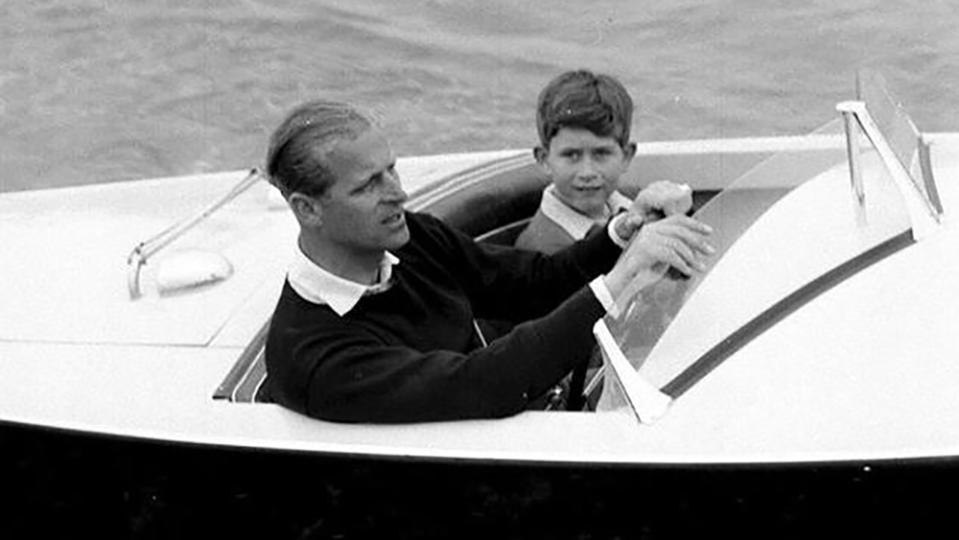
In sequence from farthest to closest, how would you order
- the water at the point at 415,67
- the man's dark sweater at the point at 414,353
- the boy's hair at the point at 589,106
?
1. the water at the point at 415,67
2. the boy's hair at the point at 589,106
3. the man's dark sweater at the point at 414,353

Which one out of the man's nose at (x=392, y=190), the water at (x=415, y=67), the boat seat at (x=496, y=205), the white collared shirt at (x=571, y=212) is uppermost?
the man's nose at (x=392, y=190)

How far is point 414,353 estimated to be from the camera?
9.13ft

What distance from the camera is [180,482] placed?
9.47 feet

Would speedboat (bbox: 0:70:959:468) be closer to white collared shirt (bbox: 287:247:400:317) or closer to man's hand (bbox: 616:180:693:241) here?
man's hand (bbox: 616:180:693:241)

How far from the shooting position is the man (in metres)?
2.72

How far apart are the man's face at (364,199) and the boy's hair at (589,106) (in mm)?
708

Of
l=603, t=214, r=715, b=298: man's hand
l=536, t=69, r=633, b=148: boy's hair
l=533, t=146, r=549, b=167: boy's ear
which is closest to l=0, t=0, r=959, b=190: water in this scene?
l=533, t=146, r=549, b=167: boy's ear

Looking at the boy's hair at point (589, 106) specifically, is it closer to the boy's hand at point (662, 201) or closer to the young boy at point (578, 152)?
the young boy at point (578, 152)

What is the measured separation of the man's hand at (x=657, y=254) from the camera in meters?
2.73

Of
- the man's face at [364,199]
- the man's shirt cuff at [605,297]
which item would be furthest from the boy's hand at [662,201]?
the man's face at [364,199]

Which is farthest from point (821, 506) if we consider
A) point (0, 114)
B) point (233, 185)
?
point (0, 114)

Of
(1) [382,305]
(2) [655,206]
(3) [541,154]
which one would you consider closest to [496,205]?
(3) [541,154]

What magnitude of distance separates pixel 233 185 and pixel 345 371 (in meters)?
1.38

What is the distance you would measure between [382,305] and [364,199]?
0.18m
